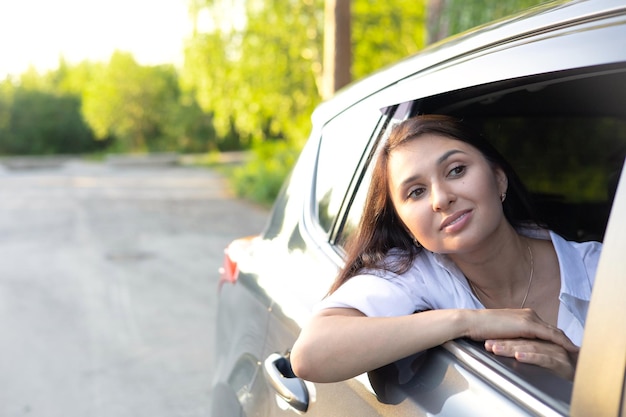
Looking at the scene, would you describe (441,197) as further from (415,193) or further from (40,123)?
(40,123)

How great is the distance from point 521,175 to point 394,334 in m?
1.33

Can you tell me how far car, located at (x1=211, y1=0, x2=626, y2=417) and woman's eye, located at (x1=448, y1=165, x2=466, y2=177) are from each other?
172mm

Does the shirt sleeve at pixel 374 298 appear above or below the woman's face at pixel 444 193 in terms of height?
below

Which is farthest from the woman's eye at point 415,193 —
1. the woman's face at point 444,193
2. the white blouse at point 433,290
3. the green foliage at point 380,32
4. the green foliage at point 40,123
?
the green foliage at point 40,123

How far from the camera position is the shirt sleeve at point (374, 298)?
5.26 ft

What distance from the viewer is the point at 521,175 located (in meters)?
2.64

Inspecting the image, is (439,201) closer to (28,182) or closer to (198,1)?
(198,1)

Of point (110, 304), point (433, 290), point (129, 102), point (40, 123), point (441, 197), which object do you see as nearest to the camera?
point (441, 197)

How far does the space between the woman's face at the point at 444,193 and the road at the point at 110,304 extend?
3.37m

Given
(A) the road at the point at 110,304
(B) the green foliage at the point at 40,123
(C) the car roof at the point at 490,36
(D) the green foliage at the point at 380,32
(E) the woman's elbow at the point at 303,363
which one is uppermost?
(C) the car roof at the point at 490,36

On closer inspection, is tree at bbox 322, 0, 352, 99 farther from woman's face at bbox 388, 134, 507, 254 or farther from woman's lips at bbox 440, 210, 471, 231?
woman's lips at bbox 440, 210, 471, 231

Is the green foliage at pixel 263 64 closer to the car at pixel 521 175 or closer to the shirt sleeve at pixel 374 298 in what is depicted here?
the car at pixel 521 175

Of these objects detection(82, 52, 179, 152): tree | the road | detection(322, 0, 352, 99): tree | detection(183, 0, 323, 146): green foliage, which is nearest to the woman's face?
the road

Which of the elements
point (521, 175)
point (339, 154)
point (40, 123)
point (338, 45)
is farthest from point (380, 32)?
point (40, 123)
